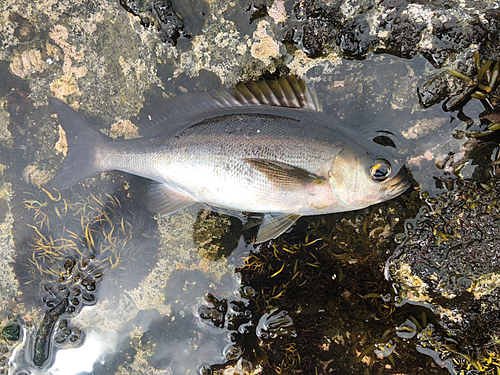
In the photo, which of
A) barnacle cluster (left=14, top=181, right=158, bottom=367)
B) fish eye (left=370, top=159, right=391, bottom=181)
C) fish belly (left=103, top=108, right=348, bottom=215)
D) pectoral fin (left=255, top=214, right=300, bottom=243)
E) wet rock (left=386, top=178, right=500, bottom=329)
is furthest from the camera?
barnacle cluster (left=14, top=181, right=158, bottom=367)

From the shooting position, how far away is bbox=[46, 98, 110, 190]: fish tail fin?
8.71ft

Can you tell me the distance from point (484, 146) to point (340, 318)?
2.00 m

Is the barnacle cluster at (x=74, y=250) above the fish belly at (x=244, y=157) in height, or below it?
below

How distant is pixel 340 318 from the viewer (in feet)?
8.79

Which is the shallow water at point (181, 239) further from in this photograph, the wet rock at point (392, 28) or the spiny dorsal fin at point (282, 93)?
the spiny dorsal fin at point (282, 93)

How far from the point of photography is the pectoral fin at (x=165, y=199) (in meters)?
2.62

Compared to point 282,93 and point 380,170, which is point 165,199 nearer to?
point 282,93

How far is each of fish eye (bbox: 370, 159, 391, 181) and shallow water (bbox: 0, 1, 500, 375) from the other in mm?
541

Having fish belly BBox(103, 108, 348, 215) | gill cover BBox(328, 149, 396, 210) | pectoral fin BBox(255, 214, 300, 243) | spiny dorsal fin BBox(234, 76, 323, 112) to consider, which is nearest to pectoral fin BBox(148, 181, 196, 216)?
fish belly BBox(103, 108, 348, 215)

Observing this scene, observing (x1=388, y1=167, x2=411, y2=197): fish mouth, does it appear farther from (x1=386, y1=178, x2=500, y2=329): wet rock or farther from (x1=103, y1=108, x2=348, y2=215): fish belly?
(x1=386, y1=178, x2=500, y2=329): wet rock

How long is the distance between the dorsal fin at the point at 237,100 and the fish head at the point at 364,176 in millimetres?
549

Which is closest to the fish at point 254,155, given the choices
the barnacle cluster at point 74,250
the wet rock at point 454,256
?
the barnacle cluster at point 74,250

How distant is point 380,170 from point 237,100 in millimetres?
1288

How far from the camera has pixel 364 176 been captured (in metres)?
2.10
